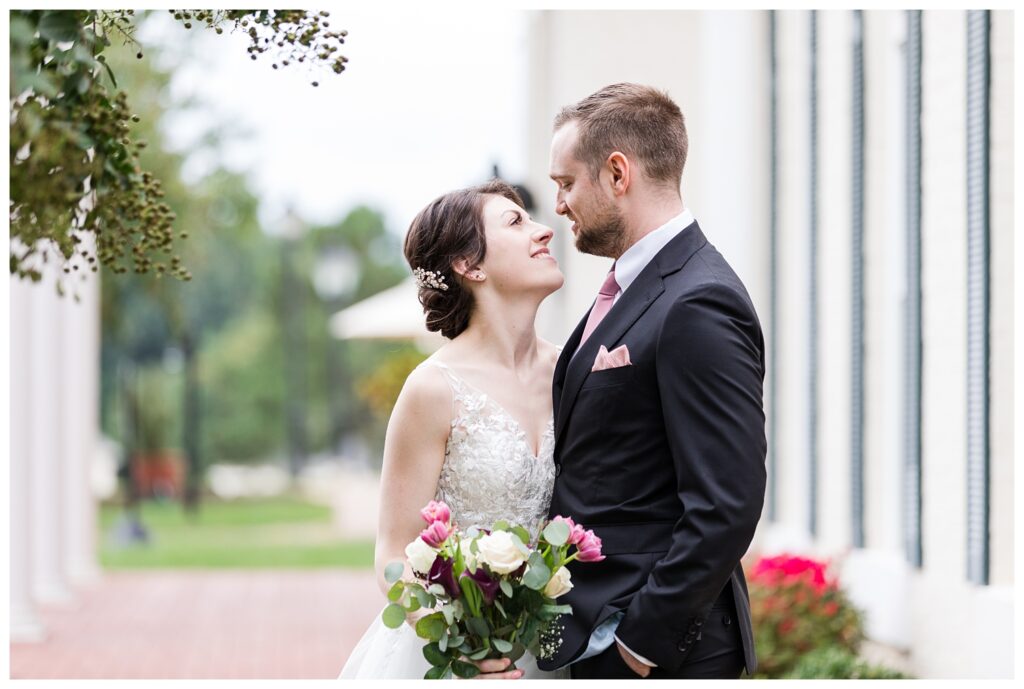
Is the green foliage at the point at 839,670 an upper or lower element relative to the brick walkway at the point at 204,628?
upper

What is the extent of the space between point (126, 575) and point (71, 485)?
244 centimetres


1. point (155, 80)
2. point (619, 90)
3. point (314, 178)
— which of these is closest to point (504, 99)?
point (314, 178)

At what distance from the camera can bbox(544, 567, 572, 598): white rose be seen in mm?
3039

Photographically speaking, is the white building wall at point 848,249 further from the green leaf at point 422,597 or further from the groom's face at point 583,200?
the green leaf at point 422,597

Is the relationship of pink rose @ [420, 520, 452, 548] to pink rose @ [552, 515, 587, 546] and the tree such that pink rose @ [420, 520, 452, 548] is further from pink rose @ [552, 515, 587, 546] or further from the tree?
the tree

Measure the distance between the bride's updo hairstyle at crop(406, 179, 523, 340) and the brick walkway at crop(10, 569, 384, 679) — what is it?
5.50m

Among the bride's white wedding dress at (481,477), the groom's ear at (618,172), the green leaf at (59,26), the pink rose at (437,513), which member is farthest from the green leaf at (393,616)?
the green leaf at (59,26)

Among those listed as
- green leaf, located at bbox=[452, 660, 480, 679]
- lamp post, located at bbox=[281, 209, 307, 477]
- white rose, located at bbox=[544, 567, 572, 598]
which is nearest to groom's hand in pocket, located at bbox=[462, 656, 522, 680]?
green leaf, located at bbox=[452, 660, 480, 679]

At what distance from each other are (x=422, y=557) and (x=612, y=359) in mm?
631

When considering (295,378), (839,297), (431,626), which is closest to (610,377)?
(431,626)

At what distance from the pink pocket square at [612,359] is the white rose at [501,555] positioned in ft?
1.54

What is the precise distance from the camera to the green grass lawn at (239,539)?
20875 mm

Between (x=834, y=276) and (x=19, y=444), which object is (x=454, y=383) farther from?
(x=19, y=444)

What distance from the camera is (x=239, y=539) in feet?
89.7
